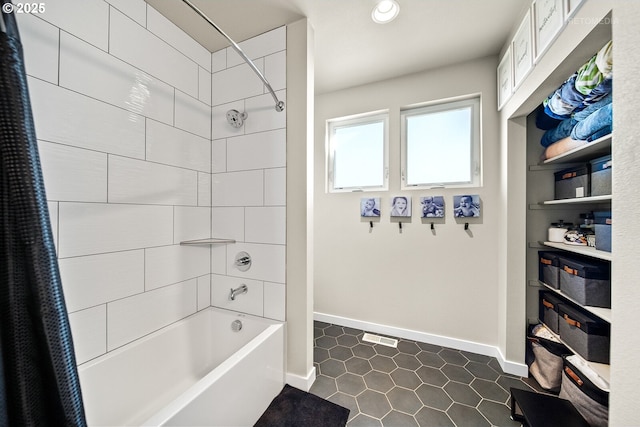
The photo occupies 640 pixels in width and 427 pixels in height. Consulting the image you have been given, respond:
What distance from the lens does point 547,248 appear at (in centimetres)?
163

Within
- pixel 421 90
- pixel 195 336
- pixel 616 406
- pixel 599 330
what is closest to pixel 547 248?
pixel 599 330

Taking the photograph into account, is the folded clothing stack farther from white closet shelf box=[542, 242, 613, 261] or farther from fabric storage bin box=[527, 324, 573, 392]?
fabric storage bin box=[527, 324, 573, 392]

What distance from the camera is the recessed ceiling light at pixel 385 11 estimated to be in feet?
4.40

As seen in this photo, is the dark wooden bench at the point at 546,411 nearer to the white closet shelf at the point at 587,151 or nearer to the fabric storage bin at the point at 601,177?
the fabric storage bin at the point at 601,177

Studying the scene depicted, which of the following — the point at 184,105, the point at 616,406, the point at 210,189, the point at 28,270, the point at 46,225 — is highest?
the point at 184,105

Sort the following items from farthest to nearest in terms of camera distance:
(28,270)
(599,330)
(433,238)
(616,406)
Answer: (433,238)
(599,330)
(616,406)
(28,270)

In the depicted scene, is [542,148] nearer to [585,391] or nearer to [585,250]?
[585,250]

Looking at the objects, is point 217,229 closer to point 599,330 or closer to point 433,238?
point 433,238

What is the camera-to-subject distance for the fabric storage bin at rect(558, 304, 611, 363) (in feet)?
3.86

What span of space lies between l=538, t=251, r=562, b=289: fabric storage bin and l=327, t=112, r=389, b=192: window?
1227mm

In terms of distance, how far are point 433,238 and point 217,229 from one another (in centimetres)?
179

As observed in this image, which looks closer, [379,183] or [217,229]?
[217,229]

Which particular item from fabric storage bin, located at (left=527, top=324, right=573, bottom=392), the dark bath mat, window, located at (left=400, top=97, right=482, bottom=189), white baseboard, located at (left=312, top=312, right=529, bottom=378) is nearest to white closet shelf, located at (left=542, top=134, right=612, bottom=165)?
window, located at (left=400, top=97, right=482, bottom=189)

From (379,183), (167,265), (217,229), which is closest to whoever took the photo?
(167,265)
